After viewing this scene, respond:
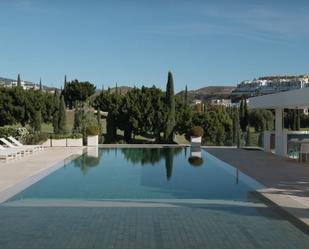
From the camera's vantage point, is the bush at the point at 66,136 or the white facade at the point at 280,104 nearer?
the white facade at the point at 280,104

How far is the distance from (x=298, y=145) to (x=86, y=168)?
799 cm

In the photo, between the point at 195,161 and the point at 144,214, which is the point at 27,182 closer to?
the point at 144,214

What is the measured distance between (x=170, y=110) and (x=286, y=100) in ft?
45.0

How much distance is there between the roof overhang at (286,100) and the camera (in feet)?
50.2

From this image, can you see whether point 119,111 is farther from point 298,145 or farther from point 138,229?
point 138,229

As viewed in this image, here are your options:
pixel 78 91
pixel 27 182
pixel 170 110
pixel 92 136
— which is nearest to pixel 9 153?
pixel 27 182

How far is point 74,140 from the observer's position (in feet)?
81.6

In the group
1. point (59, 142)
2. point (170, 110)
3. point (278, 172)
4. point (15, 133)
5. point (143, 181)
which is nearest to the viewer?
point (143, 181)

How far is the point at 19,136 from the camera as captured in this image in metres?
23.8

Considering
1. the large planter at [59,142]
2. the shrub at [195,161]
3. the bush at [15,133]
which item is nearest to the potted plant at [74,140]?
the large planter at [59,142]

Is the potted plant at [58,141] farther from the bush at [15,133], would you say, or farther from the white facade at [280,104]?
the white facade at [280,104]

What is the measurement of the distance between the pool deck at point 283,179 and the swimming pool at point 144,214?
0.23 m

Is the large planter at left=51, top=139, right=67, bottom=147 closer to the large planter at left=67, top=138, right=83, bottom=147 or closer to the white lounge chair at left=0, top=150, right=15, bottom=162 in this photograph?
the large planter at left=67, top=138, right=83, bottom=147

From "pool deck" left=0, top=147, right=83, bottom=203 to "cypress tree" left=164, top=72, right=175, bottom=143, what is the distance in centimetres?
1111
